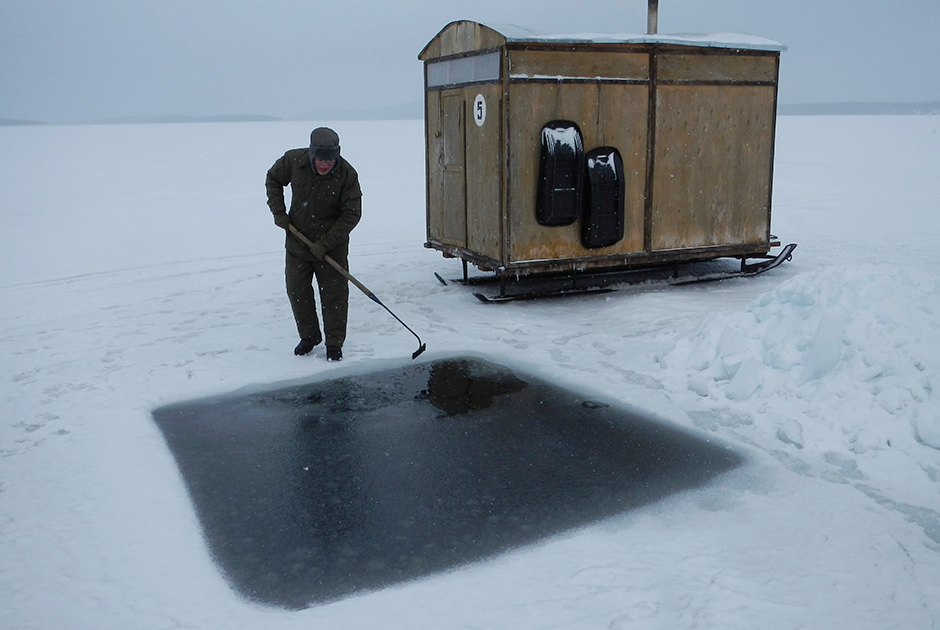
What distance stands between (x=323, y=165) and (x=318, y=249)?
64cm

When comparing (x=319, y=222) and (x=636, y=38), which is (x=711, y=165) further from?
(x=319, y=222)

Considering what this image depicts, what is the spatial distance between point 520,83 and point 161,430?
185 inches

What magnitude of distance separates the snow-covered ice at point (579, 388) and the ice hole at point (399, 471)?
5.9 inches

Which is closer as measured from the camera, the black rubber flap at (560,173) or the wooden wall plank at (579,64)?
the wooden wall plank at (579,64)

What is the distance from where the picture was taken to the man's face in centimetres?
616

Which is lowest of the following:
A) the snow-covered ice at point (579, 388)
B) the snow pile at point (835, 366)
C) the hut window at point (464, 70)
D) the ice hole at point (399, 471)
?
the ice hole at point (399, 471)

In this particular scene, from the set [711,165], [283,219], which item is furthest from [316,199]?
[711,165]

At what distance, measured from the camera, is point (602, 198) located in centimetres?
832

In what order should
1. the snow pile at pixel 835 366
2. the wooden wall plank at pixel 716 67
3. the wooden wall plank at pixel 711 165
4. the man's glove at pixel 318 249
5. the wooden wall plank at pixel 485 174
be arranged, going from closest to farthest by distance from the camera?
the snow pile at pixel 835 366, the man's glove at pixel 318 249, the wooden wall plank at pixel 485 174, the wooden wall plank at pixel 716 67, the wooden wall plank at pixel 711 165

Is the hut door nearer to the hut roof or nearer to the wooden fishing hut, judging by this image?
the wooden fishing hut

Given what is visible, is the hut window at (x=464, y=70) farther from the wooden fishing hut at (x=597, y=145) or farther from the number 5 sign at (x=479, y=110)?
the number 5 sign at (x=479, y=110)

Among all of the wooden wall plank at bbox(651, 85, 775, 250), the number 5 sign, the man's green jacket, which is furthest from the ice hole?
the wooden wall plank at bbox(651, 85, 775, 250)

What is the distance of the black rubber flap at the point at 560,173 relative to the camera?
26.3 ft

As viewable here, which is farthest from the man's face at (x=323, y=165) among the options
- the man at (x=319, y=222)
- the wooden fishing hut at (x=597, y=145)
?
the wooden fishing hut at (x=597, y=145)
